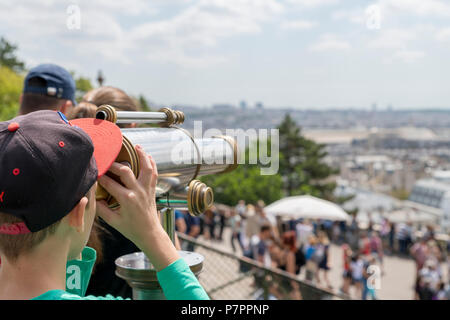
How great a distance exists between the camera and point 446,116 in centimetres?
9888

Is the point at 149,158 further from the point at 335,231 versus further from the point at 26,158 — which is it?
the point at 335,231

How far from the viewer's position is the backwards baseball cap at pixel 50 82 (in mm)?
2043

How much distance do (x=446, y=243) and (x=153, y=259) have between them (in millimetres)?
18157

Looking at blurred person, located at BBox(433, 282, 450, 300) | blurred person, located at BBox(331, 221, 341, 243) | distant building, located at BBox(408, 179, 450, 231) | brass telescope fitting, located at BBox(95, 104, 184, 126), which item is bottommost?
distant building, located at BBox(408, 179, 450, 231)

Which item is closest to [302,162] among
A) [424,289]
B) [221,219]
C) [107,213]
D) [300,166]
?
[300,166]

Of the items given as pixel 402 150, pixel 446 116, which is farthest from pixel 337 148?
pixel 446 116

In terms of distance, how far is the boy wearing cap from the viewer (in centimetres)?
78

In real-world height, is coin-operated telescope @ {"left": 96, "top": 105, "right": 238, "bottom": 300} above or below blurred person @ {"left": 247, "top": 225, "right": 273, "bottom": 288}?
above

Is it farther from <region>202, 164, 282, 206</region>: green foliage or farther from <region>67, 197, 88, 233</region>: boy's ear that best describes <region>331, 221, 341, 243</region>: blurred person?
<region>202, 164, 282, 206</region>: green foliage

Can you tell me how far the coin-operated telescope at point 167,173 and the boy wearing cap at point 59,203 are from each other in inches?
4.0

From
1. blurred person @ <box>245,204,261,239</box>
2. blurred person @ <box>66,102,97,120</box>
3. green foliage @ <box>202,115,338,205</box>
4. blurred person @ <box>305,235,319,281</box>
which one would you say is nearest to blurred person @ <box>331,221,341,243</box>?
blurred person @ <box>245,204,261,239</box>

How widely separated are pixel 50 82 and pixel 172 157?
121cm

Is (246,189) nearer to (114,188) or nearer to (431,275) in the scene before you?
(431,275)

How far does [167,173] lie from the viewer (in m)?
1.06
